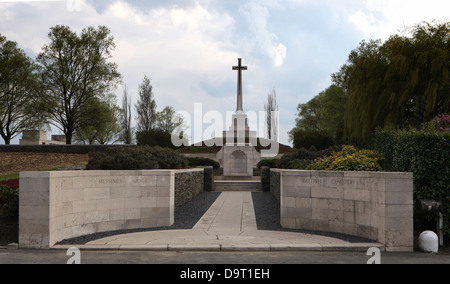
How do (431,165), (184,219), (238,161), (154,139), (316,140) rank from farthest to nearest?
(316,140), (154,139), (238,161), (184,219), (431,165)

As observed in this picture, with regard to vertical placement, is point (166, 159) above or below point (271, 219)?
above

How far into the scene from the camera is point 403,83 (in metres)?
19.7

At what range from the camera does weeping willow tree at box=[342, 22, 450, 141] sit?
61.0 ft

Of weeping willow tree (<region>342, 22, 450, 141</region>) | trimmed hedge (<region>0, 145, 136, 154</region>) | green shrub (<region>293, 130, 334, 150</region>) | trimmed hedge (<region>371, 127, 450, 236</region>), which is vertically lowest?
trimmed hedge (<region>371, 127, 450, 236</region>)

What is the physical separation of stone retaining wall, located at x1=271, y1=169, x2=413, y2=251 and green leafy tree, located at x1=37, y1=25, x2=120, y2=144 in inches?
1215

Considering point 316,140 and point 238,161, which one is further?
point 316,140

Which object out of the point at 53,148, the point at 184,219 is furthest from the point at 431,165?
the point at 53,148

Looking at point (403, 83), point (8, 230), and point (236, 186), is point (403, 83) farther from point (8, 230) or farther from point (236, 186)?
point (8, 230)

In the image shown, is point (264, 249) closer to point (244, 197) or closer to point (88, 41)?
point (244, 197)

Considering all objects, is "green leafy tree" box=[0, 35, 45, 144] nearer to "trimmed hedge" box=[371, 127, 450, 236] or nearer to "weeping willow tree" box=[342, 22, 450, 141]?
"weeping willow tree" box=[342, 22, 450, 141]

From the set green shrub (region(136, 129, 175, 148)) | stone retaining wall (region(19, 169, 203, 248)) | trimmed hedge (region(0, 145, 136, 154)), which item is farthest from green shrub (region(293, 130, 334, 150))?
stone retaining wall (region(19, 169, 203, 248))

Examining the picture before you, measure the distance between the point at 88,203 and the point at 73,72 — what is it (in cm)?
3015

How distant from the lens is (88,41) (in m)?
36.5
